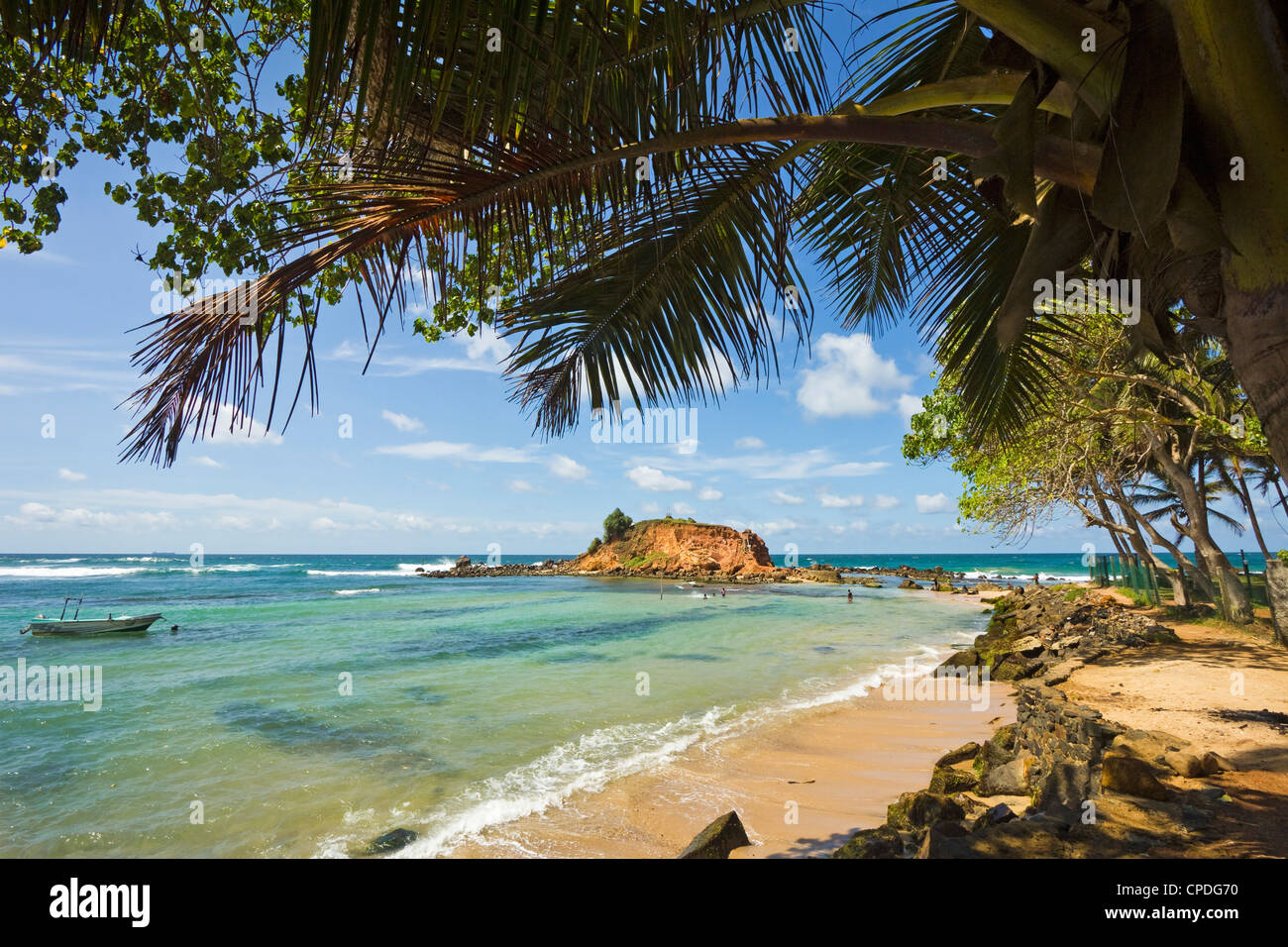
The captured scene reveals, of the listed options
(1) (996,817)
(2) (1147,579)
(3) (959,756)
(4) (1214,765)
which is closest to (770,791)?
(3) (959,756)

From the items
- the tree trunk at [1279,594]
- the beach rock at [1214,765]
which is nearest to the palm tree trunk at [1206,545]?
the tree trunk at [1279,594]

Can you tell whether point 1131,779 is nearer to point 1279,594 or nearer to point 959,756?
point 959,756

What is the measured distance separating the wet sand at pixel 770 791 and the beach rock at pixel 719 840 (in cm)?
12

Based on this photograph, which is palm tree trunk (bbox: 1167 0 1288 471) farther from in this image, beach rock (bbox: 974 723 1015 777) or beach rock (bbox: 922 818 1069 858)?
beach rock (bbox: 974 723 1015 777)

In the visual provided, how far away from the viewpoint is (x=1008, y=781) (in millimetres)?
5719

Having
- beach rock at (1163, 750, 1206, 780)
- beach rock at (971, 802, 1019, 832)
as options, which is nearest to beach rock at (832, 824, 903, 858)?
beach rock at (971, 802, 1019, 832)

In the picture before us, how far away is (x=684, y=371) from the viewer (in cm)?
381

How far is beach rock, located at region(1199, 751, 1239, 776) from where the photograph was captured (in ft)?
16.5

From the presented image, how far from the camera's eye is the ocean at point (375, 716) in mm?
6969

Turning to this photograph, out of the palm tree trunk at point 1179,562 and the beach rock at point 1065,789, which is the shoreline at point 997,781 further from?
the palm tree trunk at point 1179,562

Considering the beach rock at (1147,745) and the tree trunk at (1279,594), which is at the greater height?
the tree trunk at (1279,594)

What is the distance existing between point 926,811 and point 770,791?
A: 234 cm

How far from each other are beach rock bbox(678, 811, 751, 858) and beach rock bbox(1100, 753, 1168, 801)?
9.53 ft
